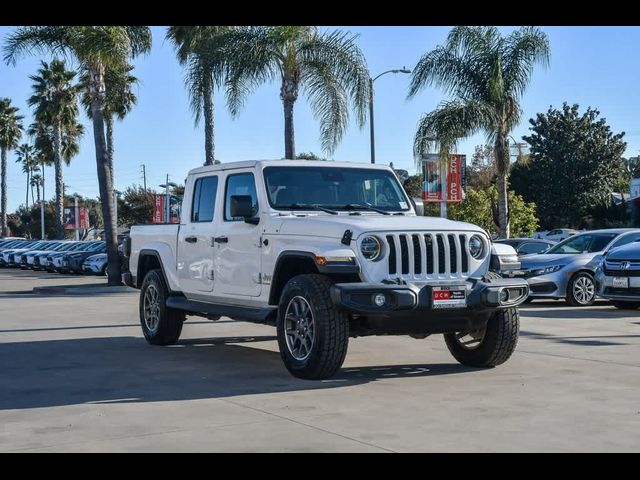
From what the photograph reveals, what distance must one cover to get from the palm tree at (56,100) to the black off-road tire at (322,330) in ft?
143

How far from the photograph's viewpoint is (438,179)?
27.8 metres

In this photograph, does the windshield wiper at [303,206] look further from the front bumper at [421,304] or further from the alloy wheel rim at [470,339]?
the alloy wheel rim at [470,339]

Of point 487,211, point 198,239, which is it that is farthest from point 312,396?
point 487,211

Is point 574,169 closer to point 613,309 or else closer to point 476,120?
point 476,120

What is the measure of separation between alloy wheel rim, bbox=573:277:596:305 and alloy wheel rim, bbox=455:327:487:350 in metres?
8.15

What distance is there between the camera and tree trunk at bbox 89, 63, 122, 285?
28672 millimetres

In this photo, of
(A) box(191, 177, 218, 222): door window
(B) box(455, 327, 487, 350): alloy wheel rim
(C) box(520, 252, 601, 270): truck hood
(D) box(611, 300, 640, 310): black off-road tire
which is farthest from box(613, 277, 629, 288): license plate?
(A) box(191, 177, 218, 222): door window

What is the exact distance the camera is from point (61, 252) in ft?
137

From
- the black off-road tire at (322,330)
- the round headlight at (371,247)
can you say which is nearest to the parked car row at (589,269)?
the round headlight at (371,247)

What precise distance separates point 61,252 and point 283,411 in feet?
117

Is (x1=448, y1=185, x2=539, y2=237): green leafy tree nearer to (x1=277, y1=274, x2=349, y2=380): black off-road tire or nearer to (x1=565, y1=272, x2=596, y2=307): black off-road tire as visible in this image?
(x1=565, y1=272, x2=596, y2=307): black off-road tire

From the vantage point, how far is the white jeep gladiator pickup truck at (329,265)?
8.79 meters

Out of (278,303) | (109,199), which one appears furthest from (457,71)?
(278,303)
